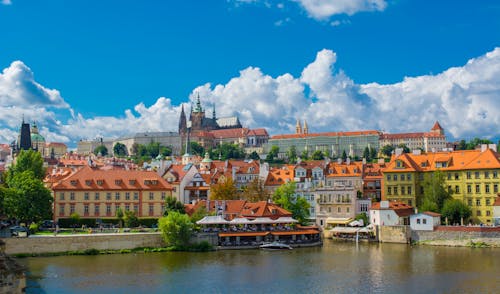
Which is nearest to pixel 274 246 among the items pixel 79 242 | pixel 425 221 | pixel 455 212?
pixel 425 221

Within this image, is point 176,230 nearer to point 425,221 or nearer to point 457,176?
point 425,221

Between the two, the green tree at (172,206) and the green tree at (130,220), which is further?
the green tree at (172,206)

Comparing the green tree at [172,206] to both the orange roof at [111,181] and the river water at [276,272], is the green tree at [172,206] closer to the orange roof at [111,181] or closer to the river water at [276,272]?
the orange roof at [111,181]

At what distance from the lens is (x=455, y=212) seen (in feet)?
221

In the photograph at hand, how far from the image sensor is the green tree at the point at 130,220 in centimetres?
6544

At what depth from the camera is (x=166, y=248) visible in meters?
57.2

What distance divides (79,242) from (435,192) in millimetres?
40328

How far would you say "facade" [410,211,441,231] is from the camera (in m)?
63.9

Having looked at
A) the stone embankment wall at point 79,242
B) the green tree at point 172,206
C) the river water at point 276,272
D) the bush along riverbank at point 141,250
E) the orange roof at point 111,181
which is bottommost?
the river water at point 276,272

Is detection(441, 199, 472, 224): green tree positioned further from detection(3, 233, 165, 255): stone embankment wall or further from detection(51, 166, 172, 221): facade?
detection(3, 233, 165, 255): stone embankment wall

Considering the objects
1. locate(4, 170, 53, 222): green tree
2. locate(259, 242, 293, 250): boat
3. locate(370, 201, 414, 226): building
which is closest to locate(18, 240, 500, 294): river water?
locate(259, 242, 293, 250): boat

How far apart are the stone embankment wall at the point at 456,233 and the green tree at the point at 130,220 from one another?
29.9 meters

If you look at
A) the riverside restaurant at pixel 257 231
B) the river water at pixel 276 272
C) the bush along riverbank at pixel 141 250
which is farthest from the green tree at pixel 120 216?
the river water at pixel 276 272

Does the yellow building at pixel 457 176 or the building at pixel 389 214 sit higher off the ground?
the yellow building at pixel 457 176
